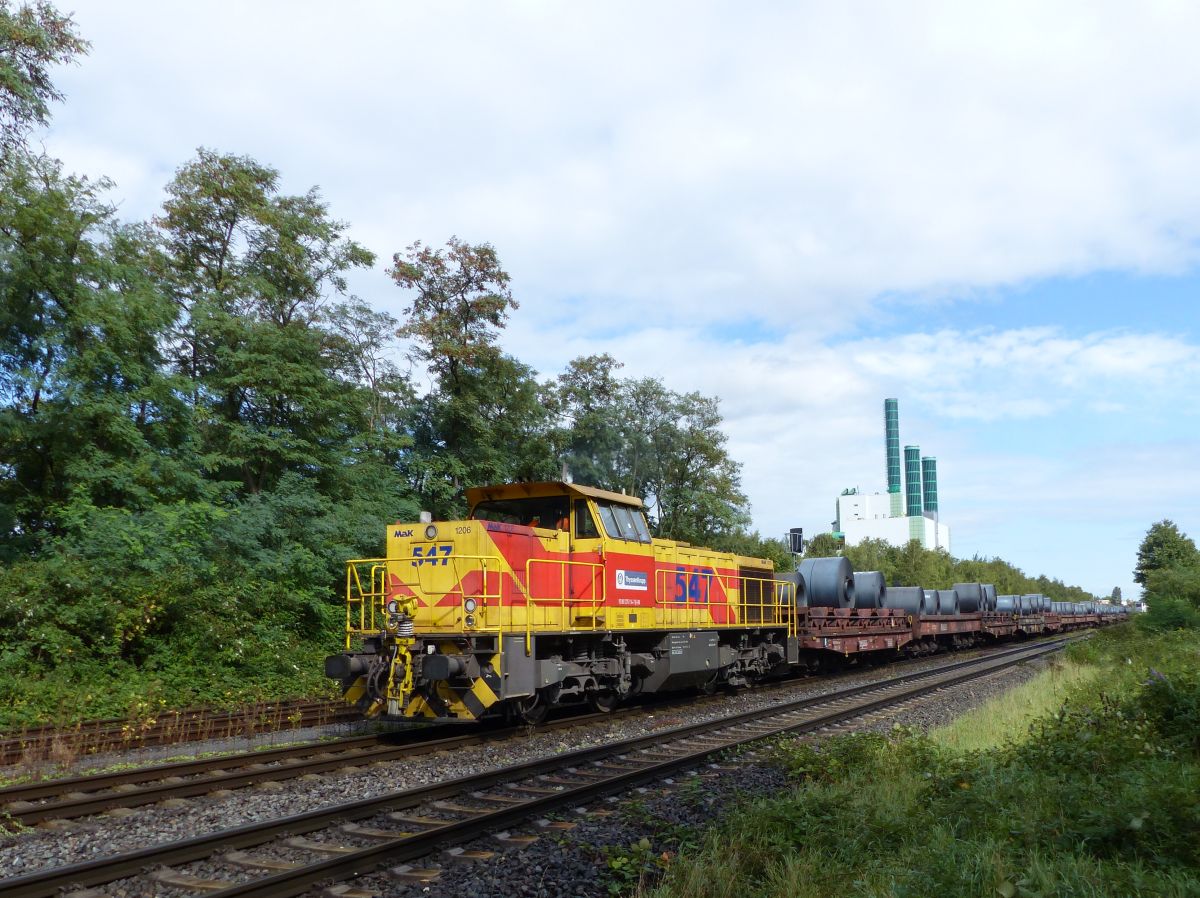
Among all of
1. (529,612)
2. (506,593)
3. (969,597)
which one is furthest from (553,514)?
(969,597)

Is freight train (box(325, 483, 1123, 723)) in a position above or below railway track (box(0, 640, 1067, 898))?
above

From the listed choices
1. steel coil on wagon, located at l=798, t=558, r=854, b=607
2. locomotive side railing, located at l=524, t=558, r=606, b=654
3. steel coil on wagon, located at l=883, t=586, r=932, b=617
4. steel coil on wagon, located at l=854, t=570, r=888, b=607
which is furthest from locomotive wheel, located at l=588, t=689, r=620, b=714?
steel coil on wagon, located at l=883, t=586, r=932, b=617

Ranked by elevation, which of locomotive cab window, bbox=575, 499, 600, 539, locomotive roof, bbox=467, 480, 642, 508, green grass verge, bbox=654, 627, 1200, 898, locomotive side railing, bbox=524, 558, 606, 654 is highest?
locomotive roof, bbox=467, 480, 642, 508

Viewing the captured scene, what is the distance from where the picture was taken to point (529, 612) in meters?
10.7

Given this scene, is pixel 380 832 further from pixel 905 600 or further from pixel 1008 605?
pixel 1008 605

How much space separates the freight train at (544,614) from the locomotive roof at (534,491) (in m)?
0.02

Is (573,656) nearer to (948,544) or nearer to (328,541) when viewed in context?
(328,541)

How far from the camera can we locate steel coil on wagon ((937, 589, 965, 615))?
30281 millimetres

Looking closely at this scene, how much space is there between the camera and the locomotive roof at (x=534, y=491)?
1225cm

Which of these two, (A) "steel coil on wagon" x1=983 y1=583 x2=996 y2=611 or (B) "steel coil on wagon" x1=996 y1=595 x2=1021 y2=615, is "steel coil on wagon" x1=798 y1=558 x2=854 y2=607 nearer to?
(A) "steel coil on wagon" x1=983 y1=583 x2=996 y2=611

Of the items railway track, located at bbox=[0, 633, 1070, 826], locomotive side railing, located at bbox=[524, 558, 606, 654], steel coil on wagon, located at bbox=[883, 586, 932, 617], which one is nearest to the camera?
railway track, located at bbox=[0, 633, 1070, 826]

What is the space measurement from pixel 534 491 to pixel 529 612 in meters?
2.30

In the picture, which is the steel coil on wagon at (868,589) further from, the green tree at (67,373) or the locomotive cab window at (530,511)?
the green tree at (67,373)

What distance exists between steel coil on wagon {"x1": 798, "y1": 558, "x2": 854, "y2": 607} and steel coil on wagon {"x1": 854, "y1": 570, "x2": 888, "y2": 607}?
1436 millimetres
